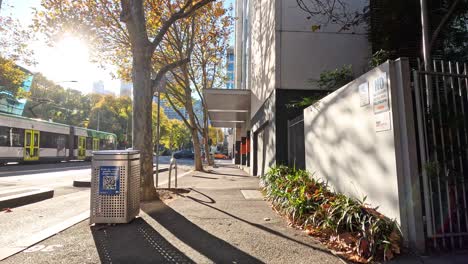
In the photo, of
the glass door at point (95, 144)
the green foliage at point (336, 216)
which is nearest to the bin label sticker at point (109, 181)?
the green foliage at point (336, 216)

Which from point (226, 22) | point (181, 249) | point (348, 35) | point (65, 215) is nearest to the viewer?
point (181, 249)

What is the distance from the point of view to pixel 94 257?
3773 millimetres

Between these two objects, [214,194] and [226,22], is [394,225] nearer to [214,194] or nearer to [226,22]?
[214,194]

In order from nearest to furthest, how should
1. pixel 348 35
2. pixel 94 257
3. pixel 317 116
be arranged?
pixel 94 257, pixel 317 116, pixel 348 35

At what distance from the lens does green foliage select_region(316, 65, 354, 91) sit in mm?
7789

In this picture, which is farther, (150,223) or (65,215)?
(65,215)

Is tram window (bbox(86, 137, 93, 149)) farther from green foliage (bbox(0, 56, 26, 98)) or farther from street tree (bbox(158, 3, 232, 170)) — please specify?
street tree (bbox(158, 3, 232, 170))

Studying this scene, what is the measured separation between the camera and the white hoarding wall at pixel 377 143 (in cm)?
385

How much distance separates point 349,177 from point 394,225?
1474 millimetres

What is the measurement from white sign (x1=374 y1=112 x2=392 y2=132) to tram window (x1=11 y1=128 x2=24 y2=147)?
21479 millimetres

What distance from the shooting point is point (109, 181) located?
5.32 metres

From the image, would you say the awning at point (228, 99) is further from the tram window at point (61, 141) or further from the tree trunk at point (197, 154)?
the tram window at point (61, 141)

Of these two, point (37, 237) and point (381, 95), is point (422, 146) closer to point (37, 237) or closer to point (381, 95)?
point (381, 95)

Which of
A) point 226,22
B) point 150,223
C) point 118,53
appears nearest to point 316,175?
point 150,223
